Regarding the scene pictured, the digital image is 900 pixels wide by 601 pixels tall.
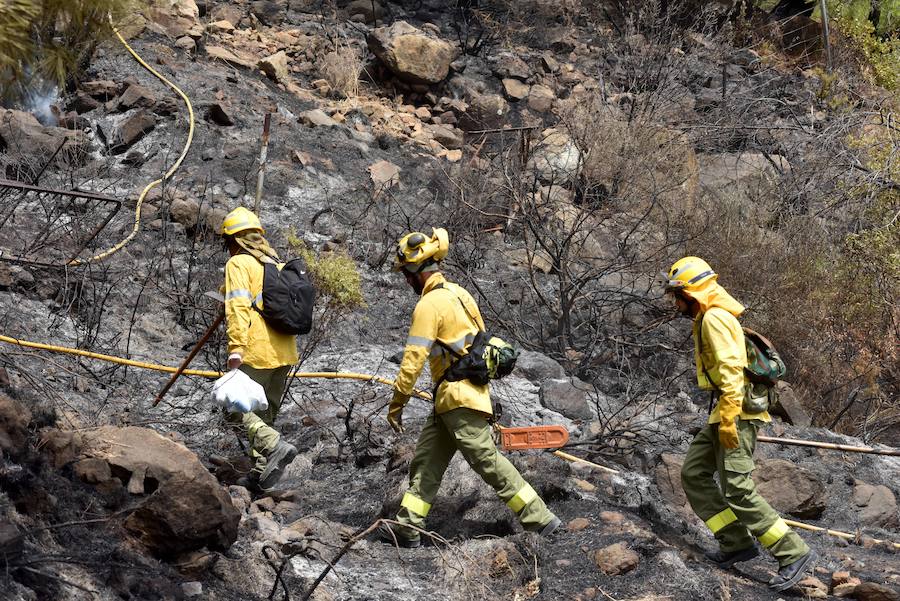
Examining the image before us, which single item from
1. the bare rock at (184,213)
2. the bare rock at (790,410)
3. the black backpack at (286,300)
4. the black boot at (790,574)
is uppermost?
the black backpack at (286,300)

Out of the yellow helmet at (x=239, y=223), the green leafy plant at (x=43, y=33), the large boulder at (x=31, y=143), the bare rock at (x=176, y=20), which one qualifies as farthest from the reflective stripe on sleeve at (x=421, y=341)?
the bare rock at (x=176, y=20)

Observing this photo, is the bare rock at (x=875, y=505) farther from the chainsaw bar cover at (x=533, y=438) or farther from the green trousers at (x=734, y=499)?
the chainsaw bar cover at (x=533, y=438)

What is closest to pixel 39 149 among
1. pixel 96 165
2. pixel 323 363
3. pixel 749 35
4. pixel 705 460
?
pixel 96 165

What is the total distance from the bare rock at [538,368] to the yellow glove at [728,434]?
375 centimetres

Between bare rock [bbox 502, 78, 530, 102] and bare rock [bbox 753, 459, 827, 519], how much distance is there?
10.9 metres

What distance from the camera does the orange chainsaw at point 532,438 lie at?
5.41 meters

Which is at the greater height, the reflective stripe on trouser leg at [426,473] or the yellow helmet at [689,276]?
the yellow helmet at [689,276]

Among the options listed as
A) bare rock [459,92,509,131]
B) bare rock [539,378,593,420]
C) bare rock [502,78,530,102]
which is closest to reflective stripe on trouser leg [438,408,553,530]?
bare rock [539,378,593,420]

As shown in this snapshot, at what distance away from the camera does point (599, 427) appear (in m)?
7.38

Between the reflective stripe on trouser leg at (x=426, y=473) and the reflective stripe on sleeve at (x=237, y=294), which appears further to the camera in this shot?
the reflective stripe on sleeve at (x=237, y=294)

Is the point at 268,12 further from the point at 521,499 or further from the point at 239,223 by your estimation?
the point at 521,499

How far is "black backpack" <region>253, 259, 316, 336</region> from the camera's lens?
5641mm

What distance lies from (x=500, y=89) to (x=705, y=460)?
12.2 metres

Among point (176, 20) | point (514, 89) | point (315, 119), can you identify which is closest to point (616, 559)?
point (315, 119)
